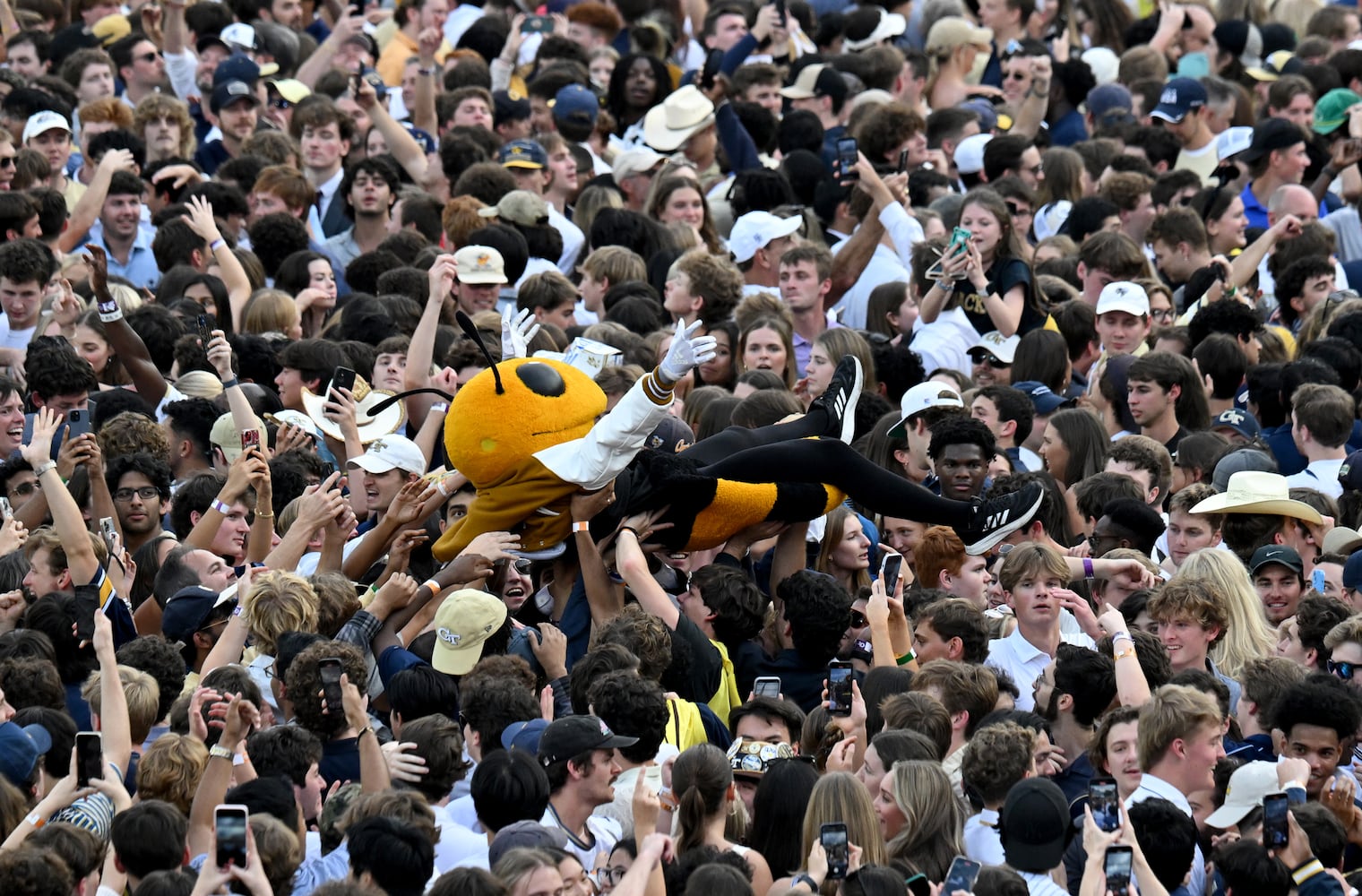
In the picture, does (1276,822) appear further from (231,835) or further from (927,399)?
(927,399)

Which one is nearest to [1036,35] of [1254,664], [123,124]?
[123,124]

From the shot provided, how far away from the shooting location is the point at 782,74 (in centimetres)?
1533

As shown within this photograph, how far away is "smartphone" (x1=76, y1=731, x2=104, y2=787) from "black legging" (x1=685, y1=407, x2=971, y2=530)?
271 centimetres

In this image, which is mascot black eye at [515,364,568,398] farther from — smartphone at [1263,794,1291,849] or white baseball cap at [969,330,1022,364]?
smartphone at [1263,794,1291,849]

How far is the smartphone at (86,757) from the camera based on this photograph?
621cm

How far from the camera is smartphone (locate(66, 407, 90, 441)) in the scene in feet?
31.3

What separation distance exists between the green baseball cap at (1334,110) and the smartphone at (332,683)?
369 inches

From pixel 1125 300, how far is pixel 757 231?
2.04m

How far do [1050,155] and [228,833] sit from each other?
931cm

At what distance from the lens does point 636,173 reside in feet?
44.2

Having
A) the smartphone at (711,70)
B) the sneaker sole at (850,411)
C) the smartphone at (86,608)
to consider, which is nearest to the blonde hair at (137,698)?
the smartphone at (86,608)

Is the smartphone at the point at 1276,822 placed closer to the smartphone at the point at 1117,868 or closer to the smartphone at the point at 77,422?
the smartphone at the point at 1117,868

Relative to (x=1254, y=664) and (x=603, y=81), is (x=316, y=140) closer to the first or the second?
(x=603, y=81)

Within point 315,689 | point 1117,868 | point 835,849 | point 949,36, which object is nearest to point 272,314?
point 315,689
